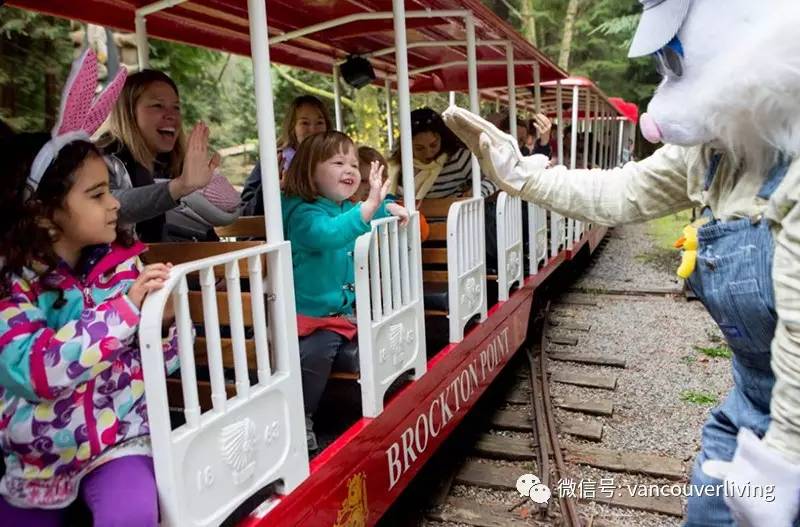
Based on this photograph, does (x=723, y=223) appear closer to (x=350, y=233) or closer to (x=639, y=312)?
(x=350, y=233)

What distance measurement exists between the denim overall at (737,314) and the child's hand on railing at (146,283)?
1.24 meters

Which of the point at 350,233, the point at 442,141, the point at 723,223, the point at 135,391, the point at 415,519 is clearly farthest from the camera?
the point at 442,141

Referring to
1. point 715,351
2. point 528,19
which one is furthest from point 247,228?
point 528,19

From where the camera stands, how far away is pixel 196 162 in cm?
210

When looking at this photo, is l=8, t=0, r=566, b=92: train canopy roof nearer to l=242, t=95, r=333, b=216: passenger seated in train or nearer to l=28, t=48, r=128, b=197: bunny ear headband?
l=242, t=95, r=333, b=216: passenger seated in train

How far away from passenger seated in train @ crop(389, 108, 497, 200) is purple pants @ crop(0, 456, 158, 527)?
2888 millimetres

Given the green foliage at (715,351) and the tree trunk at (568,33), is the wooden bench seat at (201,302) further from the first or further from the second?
the tree trunk at (568,33)

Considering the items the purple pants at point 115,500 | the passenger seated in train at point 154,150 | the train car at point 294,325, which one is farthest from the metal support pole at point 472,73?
the purple pants at point 115,500

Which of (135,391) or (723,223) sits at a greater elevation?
(723,223)

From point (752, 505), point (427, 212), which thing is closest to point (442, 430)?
point (427, 212)

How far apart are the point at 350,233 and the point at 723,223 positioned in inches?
62.3

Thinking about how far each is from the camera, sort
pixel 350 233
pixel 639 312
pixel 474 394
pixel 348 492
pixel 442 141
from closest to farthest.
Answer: pixel 348 492 → pixel 350 233 → pixel 474 394 → pixel 442 141 → pixel 639 312

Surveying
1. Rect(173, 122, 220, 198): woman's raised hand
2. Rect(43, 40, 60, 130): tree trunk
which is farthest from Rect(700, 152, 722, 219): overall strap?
Rect(43, 40, 60, 130): tree trunk

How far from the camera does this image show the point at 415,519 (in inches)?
131
